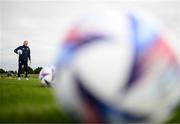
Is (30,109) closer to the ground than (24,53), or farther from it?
closer to the ground

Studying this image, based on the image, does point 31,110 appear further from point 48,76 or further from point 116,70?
point 48,76

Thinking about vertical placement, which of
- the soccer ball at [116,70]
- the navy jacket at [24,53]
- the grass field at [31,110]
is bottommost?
the grass field at [31,110]

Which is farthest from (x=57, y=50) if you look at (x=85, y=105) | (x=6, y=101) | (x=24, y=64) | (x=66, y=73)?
(x=24, y=64)

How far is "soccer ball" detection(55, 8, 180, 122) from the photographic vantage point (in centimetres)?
421

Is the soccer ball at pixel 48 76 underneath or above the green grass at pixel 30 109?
above

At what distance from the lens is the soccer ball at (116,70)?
4211 mm

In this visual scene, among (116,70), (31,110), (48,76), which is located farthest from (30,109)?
(48,76)

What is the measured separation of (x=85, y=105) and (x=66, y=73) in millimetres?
480

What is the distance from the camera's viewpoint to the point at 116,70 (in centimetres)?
421

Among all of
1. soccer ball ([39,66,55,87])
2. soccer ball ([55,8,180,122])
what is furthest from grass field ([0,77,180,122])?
soccer ball ([39,66,55,87])

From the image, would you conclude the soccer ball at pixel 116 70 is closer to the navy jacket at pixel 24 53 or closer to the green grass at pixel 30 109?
the green grass at pixel 30 109

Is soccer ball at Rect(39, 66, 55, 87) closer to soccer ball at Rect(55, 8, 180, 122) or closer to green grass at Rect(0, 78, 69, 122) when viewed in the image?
green grass at Rect(0, 78, 69, 122)

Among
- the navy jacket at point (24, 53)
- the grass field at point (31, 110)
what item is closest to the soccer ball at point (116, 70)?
the grass field at point (31, 110)

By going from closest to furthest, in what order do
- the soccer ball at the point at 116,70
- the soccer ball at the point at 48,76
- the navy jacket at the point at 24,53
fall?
the soccer ball at the point at 116,70 → the soccer ball at the point at 48,76 → the navy jacket at the point at 24,53
